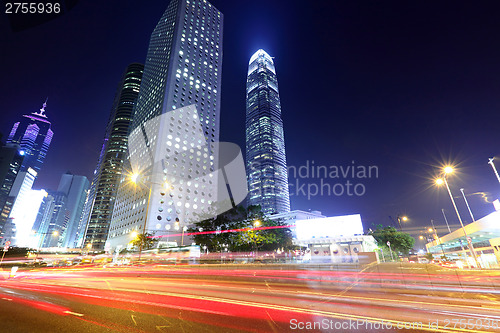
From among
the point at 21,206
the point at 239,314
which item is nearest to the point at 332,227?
the point at 239,314

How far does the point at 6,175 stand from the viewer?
145 metres

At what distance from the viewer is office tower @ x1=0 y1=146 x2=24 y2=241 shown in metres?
142

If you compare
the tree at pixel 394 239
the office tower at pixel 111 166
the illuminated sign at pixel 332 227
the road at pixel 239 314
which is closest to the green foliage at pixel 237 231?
the road at pixel 239 314

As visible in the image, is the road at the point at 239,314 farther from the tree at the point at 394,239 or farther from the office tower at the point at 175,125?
the tree at the point at 394,239

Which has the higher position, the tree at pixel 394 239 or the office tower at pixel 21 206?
the office tower at pixel 21 206

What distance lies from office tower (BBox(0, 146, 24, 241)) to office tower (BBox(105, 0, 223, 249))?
103 meters

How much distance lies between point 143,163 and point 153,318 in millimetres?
99343

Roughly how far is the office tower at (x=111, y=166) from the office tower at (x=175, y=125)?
29640 millimetres

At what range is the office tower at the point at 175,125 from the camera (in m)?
83.4

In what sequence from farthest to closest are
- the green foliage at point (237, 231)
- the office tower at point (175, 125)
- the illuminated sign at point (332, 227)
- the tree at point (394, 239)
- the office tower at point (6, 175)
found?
1. the office tower at point (6, 175)
2. the office tower at point (175, 125)
3. the tree at point (394, 239)
4. the illuminated sign at point (332, 227)
5. the green foliage at point (237, 231)

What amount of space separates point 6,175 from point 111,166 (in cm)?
7716

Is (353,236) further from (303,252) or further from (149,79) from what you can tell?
(149,79)

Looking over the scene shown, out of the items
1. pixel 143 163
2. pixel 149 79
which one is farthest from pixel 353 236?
pixel 149 79

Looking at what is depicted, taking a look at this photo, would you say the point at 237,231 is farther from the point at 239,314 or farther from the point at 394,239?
the point at 394,239
